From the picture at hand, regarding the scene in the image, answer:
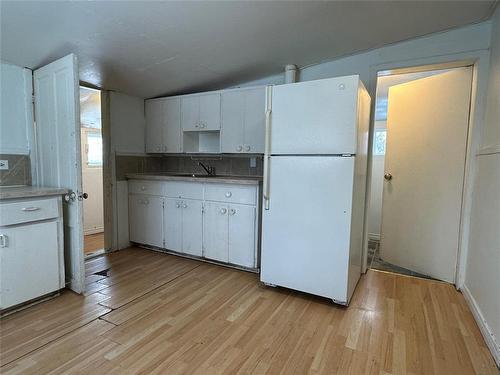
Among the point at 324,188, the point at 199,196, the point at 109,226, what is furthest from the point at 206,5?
the point at 109,226

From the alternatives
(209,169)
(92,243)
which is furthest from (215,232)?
(92,243)

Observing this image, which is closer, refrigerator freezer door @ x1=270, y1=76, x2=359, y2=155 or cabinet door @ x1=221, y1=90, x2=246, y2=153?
refrigerator freezer door @ x1=270, y1=76, x2=359, y2=155

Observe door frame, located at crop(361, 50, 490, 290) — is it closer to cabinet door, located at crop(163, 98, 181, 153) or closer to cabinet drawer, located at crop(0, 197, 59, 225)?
cabinet door, located at crop(163, 98, 181, 153)

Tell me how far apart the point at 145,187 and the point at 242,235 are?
4.63 feet

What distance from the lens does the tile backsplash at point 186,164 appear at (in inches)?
130

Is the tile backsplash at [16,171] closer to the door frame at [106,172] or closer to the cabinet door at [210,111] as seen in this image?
the door frame at [106,172]

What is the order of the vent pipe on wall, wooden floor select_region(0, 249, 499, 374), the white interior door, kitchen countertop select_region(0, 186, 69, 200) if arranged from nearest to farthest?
wooden floor select_region(0, 249, 499, 374)
kitchen countertop select_region(0, 186, 69, 200)
the white interior door
the vent pipe on wall

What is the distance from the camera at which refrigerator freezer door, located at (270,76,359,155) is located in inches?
75.8

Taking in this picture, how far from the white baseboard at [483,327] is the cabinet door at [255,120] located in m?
2.19

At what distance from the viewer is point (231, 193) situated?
108 inches

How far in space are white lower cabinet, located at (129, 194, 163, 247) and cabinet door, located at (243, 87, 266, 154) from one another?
126cm

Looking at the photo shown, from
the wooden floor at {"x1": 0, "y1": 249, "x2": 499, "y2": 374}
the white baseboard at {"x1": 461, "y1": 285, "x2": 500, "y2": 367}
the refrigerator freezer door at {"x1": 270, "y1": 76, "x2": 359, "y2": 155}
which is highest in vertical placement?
the refrigerator freezer door at {"x1": 270, "y1": 76, "x2": 359, "y2": 155}

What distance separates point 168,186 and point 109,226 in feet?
3.04

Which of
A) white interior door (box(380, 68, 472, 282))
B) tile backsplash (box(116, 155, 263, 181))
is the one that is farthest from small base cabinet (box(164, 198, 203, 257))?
white interior door (box(380, 68, 472, 282))
